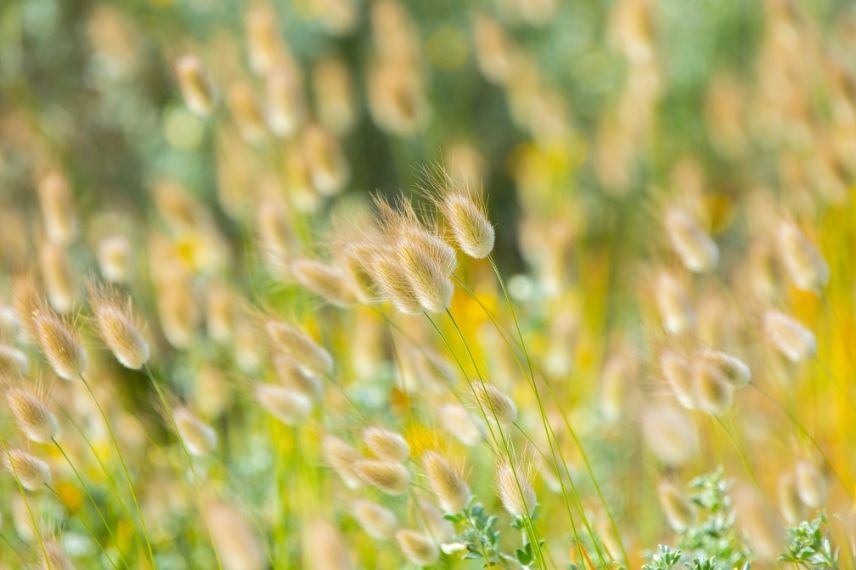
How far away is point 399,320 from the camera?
265cm

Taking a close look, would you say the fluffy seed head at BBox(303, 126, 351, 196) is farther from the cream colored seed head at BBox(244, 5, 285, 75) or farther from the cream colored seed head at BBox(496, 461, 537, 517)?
the cream colored seed head at BBox(496, 461, 537, 517)

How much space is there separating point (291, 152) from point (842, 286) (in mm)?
1276

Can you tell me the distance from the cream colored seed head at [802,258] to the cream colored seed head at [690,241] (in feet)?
0.40

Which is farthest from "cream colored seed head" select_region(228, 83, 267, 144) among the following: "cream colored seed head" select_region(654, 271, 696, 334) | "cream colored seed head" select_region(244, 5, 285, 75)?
"cream colored seed head" select_region(654, 271, 696, 334)

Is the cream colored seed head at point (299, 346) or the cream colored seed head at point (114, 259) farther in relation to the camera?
the cream colored seed head at point (114, 259)

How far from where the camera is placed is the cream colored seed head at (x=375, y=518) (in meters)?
1.51

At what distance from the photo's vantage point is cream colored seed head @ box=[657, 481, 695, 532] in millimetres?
1538

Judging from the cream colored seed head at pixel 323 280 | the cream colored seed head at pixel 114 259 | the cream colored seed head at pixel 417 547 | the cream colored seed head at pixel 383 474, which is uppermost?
the cream colored seed head at pixel 114 259

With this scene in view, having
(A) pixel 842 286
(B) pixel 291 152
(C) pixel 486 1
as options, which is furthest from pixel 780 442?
(C) pixel 486 1

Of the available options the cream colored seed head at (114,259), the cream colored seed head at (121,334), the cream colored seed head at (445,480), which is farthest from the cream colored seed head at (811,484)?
the cream colored seed head at (114,259)

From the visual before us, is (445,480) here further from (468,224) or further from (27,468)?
(27,468)

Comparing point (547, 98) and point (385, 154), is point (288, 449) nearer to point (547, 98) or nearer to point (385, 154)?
point (547, 98)

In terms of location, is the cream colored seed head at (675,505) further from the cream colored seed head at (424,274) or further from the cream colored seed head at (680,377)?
the cream colored seed head at (424,274)

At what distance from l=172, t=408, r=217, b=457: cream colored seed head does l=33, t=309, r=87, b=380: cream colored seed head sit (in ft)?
0.53
